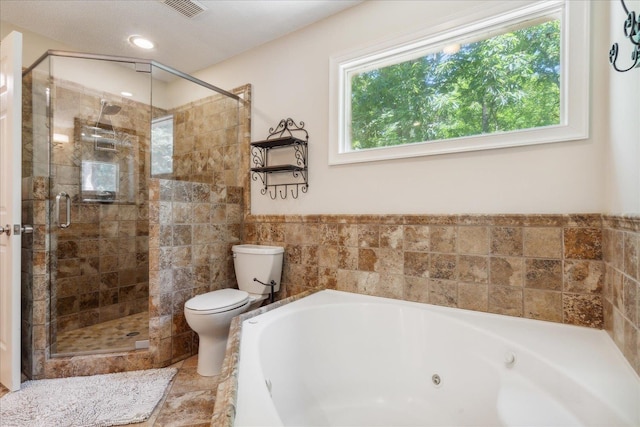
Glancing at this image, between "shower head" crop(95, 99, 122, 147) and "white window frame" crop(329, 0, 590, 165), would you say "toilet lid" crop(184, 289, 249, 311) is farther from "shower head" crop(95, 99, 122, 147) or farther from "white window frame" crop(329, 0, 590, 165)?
"shower head" crop(95, 99, 122, 147)

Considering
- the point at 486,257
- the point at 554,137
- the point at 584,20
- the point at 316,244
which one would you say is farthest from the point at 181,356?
the point at 584,20

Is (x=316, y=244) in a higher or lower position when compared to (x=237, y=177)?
lower

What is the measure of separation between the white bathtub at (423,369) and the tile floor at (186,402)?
50 cm

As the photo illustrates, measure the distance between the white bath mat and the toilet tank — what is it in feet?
2.40

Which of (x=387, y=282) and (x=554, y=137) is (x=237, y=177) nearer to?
(x=387, y=282)

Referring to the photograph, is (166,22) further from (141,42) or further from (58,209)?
(58,209)

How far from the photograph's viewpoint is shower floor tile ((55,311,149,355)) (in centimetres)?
206

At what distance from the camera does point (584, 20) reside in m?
1.42

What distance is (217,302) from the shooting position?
195 cm

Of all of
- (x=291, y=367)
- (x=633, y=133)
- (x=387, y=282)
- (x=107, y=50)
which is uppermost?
(x=107, y=50)

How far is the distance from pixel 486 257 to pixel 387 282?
589 mm

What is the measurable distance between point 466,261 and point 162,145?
2.53 metres

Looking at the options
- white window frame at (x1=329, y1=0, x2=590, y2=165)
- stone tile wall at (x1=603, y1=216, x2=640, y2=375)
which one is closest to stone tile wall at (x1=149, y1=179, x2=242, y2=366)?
white window frame at (x1=329, y1=0, x2=590, y2=165)

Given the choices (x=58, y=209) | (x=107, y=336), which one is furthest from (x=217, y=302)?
(x=58, y=209)
